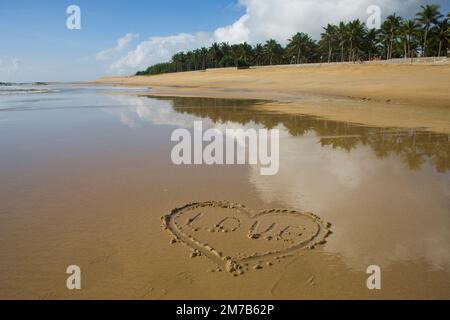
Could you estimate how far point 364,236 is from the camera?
15.4ft

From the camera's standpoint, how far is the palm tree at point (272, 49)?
335ft

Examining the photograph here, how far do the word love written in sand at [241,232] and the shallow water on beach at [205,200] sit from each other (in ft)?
0.44

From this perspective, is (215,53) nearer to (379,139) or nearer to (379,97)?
(379,97)

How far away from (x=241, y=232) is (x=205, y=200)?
1375mm

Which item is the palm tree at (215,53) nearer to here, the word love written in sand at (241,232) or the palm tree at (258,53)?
the palm tree at (258,53)

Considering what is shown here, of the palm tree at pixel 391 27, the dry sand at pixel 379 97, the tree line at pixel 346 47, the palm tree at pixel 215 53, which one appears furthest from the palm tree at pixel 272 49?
the dry sand at pixel 379 97

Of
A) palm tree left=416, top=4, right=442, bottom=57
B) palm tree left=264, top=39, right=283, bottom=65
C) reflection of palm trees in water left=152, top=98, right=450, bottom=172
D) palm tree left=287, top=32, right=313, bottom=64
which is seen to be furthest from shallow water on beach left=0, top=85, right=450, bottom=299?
palm tree left=264, top=39, right=283, bottom=65

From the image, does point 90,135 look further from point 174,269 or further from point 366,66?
point 366,66

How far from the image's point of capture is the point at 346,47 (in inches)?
3169

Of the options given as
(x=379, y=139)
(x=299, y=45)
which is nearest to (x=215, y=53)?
(x=299, y=45)
